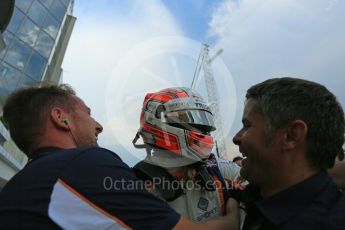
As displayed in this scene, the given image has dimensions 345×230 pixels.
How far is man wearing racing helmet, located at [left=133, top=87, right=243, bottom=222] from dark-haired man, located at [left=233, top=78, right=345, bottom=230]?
592 mm

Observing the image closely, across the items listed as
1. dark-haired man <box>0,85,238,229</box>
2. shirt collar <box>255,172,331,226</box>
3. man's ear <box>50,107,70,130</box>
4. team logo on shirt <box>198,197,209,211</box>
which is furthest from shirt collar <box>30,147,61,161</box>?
shirt collar <box>255,172,331,226</box>

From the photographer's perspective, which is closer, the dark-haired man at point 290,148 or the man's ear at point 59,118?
the dark-haired man at point 290,148

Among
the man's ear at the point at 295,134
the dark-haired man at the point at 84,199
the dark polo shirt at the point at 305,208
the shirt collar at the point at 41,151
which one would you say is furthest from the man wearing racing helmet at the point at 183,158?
the man's ear at the point at 295,134

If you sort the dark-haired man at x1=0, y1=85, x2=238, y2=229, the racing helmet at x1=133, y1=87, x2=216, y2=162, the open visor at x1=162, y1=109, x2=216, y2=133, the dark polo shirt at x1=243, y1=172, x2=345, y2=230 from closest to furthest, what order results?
the dark polo shirt at x1=243, y1=172, x2=345, y2=230
the dark-haired man at x1=0, y1=85, x2=238, y2=229
the racing helmet at x1=133, y1=87, x2=216, y2=162
the open visor at x1=162, y1=109, x2=216, y2=133

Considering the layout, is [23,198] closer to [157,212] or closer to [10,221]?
[10,221]

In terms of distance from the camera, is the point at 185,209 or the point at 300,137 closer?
the point at 300,137

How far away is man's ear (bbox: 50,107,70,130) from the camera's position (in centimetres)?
224

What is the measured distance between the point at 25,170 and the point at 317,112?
1431 millimetres

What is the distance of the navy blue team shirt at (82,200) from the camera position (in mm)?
1512

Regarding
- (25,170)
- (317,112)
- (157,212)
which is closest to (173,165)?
(157,212)

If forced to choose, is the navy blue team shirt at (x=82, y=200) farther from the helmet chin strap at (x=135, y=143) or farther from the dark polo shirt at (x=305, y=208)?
the helmet chin strap at (x=135, y=143)

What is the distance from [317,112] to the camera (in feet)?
4.96

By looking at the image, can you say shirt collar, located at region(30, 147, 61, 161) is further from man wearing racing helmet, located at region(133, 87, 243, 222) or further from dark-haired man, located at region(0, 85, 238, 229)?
man wearing racing helmet, located at region(133, 87, 243, 222)

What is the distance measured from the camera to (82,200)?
154cm
